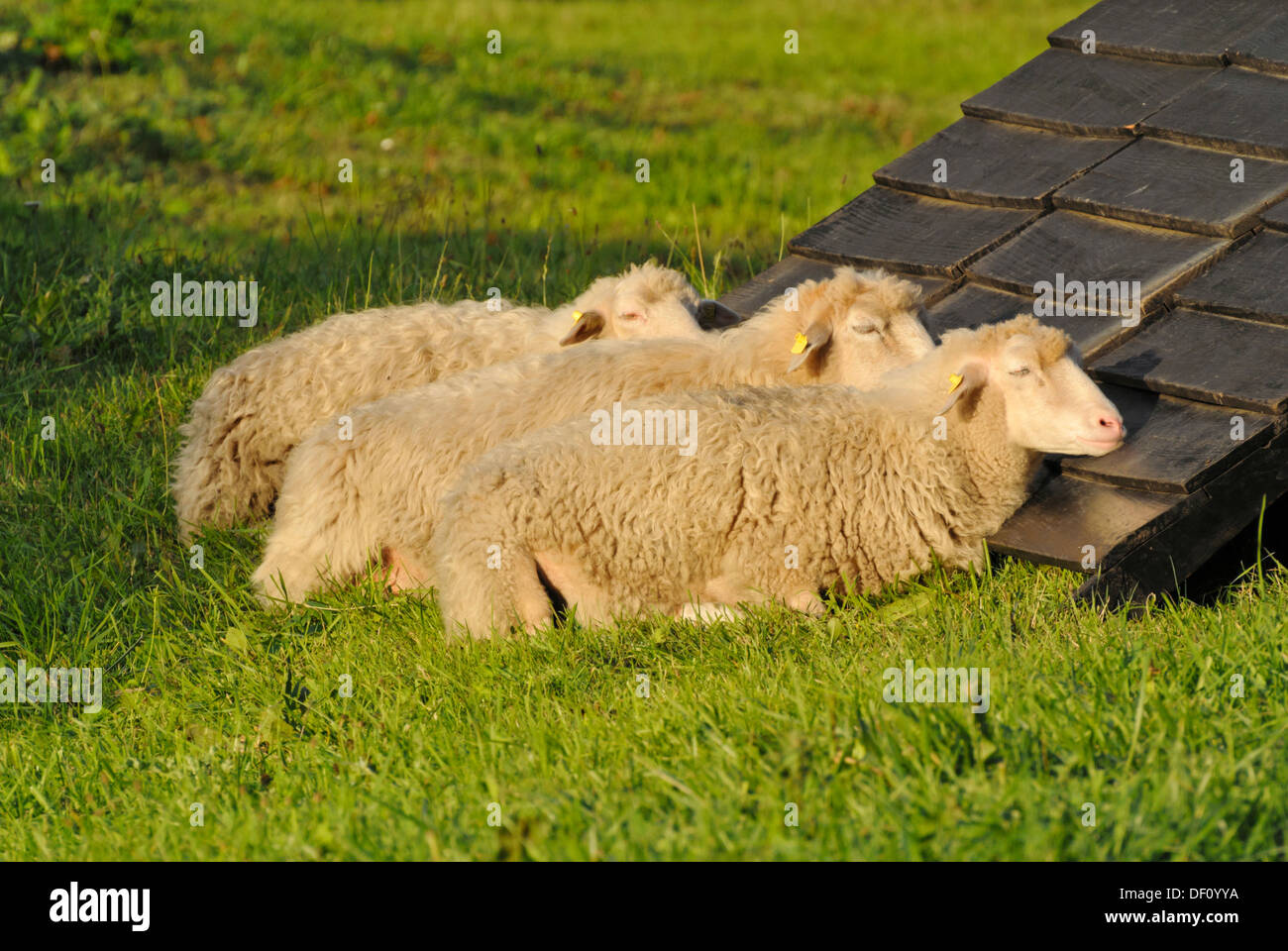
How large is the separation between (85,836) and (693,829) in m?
1.51

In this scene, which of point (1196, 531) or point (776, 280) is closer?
point (1196, 531)

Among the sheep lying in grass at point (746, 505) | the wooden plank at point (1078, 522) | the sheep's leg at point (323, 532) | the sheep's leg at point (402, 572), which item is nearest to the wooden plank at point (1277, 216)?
the sheep lying in grass at point (746, 505)

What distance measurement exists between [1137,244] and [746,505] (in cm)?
168

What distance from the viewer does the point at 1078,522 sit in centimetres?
429

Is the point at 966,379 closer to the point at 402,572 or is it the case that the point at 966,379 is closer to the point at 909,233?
the point at 909,233

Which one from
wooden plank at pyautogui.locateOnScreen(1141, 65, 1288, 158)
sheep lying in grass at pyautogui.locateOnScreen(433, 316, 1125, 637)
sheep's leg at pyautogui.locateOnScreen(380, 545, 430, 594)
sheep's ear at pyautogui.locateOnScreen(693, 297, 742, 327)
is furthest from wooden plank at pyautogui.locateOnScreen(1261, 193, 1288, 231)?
sheep's leg at pyautogui.locateOnScreen(380, 545, 430, 594)

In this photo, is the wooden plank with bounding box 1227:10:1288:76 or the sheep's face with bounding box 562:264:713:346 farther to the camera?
the sheep's face with bounding box 562:264:713:346

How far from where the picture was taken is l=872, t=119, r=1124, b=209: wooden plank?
539cm

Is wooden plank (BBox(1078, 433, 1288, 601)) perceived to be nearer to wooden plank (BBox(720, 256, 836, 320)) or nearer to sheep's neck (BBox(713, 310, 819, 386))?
sheep's neck (BBox(713, 310, 819, 386))

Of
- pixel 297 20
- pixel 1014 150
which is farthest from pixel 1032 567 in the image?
pixel 297 20

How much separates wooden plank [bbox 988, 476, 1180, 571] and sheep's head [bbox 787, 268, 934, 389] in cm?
74

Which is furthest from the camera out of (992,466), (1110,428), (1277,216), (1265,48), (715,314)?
(715,314)

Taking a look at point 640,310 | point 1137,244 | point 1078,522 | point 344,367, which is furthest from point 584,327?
point 1078,522

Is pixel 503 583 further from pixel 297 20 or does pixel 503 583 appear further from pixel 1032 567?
pixel 297 20
